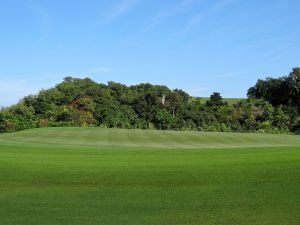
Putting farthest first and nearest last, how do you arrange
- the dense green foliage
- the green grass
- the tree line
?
1. the dense green foliage
2. the tree line
3. the green grass

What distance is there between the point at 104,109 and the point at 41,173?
63.8 m

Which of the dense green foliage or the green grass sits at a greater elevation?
the dense green foliage

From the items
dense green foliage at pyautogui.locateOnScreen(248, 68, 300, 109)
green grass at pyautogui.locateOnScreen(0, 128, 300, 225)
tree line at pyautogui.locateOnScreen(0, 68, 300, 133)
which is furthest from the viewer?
dense green foliage at pyautogui.locateOnScreen(248, 68, 300, 109)

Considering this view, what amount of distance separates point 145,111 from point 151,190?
241 ft

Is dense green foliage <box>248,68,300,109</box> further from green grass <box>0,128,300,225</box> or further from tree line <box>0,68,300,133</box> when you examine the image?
green grass <box>0,128,300,225</box>

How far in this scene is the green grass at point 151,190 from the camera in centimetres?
961

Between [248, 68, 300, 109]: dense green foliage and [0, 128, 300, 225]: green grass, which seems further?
[248, 68, 300, 109]: dense green foliage

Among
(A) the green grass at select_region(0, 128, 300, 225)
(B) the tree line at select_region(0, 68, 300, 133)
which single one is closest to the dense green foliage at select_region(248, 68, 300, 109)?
(B) the tree line at select_region(0, 68, 300, 133)

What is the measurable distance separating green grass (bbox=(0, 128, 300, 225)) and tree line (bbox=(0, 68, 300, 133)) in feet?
163

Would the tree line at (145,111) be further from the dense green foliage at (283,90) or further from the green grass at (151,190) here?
the green grass at (151,190)

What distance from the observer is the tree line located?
71.4 metres

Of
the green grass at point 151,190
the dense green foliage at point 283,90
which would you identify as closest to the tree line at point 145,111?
the dense green foliage at point 283,90

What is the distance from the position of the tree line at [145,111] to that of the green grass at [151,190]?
163 feet

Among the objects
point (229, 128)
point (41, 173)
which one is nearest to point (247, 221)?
point (41, 173)
